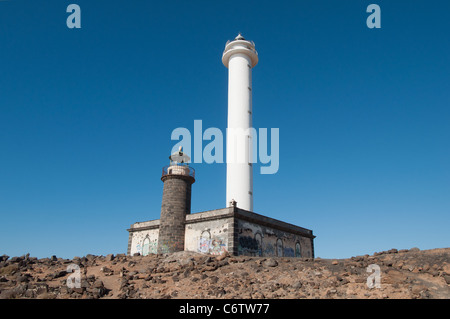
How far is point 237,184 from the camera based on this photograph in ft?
97.3

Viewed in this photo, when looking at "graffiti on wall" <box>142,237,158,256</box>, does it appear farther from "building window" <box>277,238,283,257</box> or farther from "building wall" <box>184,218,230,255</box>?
"building window" <box>277,238,283,257</box>

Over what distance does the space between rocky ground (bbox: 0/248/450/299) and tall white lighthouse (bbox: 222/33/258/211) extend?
30.3 feet

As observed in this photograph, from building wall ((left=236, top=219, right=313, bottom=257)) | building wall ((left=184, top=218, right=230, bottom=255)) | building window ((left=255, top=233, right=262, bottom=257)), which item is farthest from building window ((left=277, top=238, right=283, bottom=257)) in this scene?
building wall ((left=184, top=218, right=230, bottom=255))

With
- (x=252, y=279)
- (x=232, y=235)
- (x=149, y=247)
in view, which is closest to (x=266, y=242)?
(x=232, y=235)

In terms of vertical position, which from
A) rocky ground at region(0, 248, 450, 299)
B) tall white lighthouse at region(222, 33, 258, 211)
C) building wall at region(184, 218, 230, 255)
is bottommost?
rocky ground at region(0, 248, 450, 299)

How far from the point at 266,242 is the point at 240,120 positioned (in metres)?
12.0

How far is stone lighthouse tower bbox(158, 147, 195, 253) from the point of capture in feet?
87.1

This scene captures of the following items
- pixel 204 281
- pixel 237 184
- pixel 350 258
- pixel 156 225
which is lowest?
pixel 204 281

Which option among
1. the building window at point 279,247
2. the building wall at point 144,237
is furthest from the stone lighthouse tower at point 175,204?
the building window at point 279,247

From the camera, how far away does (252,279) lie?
16625 mm
